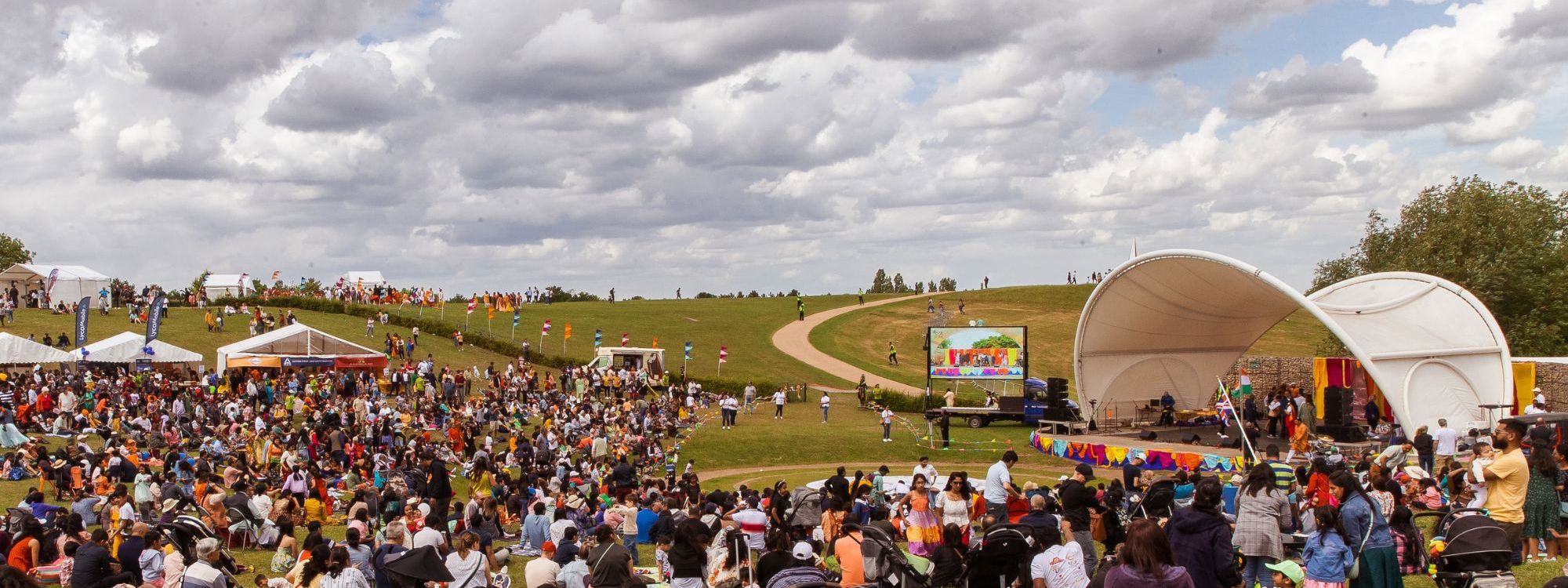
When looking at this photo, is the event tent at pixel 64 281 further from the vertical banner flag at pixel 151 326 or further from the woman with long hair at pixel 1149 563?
Answer: the woman with long hair at pixel 1149 563

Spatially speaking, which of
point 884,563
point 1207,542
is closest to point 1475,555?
point 1207,542

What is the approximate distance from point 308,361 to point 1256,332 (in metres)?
31.5

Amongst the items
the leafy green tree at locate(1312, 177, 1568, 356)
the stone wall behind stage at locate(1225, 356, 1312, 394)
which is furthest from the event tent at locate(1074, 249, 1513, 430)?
the leafy green tree at locate(1312, 177, 1568, 356)

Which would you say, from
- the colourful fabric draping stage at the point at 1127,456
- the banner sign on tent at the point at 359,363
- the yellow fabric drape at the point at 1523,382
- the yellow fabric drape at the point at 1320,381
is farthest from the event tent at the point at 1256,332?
the banner sign on tent at the point at 359,363

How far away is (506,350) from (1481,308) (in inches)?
1705

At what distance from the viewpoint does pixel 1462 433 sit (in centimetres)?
2598

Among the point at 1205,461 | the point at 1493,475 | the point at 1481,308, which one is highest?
the point at 1481,308

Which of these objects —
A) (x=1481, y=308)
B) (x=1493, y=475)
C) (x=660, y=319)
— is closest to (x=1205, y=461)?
(x=1481, y=308)

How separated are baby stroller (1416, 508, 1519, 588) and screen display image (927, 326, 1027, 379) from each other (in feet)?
92.4

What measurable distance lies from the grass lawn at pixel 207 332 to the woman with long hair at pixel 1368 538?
45541 millimetres

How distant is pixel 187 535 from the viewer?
1226 cm

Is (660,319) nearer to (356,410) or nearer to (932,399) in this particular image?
(932,399)

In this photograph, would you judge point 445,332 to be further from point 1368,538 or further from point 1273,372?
point 1368,538

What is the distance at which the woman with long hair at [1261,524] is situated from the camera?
9375 millimetres
